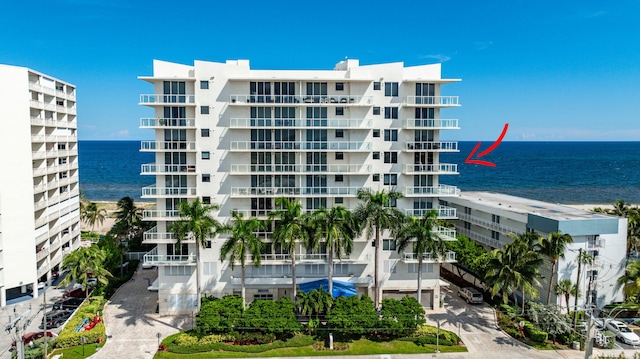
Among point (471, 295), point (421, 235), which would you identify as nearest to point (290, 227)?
point (421, 235)

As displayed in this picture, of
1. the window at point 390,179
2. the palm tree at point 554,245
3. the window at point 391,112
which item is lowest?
the palm tree at point 554,245

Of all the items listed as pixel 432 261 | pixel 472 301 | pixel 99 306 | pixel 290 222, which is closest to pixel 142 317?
pixel 99 306

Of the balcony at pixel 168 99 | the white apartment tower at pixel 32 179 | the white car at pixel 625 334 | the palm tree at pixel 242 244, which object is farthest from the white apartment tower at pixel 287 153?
the white apartment tower at pixel 32 179

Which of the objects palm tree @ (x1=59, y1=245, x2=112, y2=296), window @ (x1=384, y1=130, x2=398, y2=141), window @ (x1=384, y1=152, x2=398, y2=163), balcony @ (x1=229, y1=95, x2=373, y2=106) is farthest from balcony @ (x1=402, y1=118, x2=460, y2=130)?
palm tree @ (x1=59, y1=245, x2=112, y2=296)

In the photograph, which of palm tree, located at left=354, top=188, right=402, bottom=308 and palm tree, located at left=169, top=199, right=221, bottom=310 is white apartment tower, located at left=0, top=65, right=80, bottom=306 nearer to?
palm tree, located at left=169, top=199, right=221, bottom=310

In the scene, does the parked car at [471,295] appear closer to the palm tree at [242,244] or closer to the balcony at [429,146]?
the balcony at [429,146]

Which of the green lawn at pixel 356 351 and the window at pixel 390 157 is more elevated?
the window at pixel 390 157

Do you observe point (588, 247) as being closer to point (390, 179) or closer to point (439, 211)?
point (439, 211)
